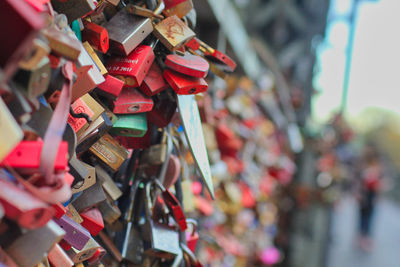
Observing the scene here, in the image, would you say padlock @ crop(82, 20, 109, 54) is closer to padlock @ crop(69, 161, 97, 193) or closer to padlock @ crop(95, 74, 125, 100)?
padlock @ crop(95, 74, 125, 100)

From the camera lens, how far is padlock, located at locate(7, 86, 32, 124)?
58 cm

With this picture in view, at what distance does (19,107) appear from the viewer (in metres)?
0.59

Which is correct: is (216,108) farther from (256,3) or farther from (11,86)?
(256,3)

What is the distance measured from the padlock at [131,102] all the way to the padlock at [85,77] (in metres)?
0.11

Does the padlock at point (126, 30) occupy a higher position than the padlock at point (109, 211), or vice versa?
the padlock at point (126, 30)

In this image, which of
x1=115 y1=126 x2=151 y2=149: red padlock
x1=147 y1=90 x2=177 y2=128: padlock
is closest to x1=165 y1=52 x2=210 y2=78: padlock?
x1=147 y1=90 x2=177 y2=128: padlock

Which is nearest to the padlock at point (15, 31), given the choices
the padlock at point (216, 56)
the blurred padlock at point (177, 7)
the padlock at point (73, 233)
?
the padlock at point (73, 233)

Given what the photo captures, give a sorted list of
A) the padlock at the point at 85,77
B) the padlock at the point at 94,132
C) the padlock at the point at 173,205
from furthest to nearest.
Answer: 1. the padlock at the point at 173,205
2. the padlock at the point at 94,132
3. the padlock at the point at 85,77

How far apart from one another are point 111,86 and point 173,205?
33cm

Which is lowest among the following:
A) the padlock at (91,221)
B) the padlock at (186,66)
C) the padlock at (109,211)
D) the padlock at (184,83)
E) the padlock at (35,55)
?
the padlock at (109,211)

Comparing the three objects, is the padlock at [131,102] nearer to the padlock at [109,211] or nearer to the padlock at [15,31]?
the padlock at [109,211]

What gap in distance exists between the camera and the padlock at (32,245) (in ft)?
1.98

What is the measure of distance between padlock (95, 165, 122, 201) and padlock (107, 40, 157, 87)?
0.20m

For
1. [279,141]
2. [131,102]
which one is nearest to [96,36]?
[131,102]
